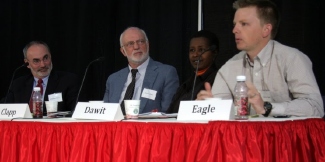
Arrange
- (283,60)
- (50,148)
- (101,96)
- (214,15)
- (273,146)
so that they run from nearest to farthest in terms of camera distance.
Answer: (273,146)
(50,148)
(283,60)
(214,15)
(101,96)

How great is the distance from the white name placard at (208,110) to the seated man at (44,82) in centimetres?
226

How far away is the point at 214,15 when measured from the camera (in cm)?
462

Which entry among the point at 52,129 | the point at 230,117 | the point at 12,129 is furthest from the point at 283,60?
the point at 12,129

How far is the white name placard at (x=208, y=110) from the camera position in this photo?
2234 millimetres

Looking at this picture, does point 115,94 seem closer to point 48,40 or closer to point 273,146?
point 48,40

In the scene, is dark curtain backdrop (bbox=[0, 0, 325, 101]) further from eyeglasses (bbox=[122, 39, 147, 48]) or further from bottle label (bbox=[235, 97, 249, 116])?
bottle label (bbox=[235, 97, 249, 116])

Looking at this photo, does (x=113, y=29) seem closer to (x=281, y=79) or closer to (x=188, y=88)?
(x=188, y=88)

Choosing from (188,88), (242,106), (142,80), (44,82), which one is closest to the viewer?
(242,106)

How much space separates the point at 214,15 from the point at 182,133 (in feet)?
8.32

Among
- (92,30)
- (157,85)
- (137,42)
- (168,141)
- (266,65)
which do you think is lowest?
(168,141)

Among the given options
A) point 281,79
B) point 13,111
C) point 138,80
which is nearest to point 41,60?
point 138,80

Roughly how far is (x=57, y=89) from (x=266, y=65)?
209cm

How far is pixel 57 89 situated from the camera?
447 centimetres

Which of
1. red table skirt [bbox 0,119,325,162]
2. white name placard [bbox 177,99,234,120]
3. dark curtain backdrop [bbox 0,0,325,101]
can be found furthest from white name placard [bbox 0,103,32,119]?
dark curtain backdrop [bbox 0,0,325,101]
